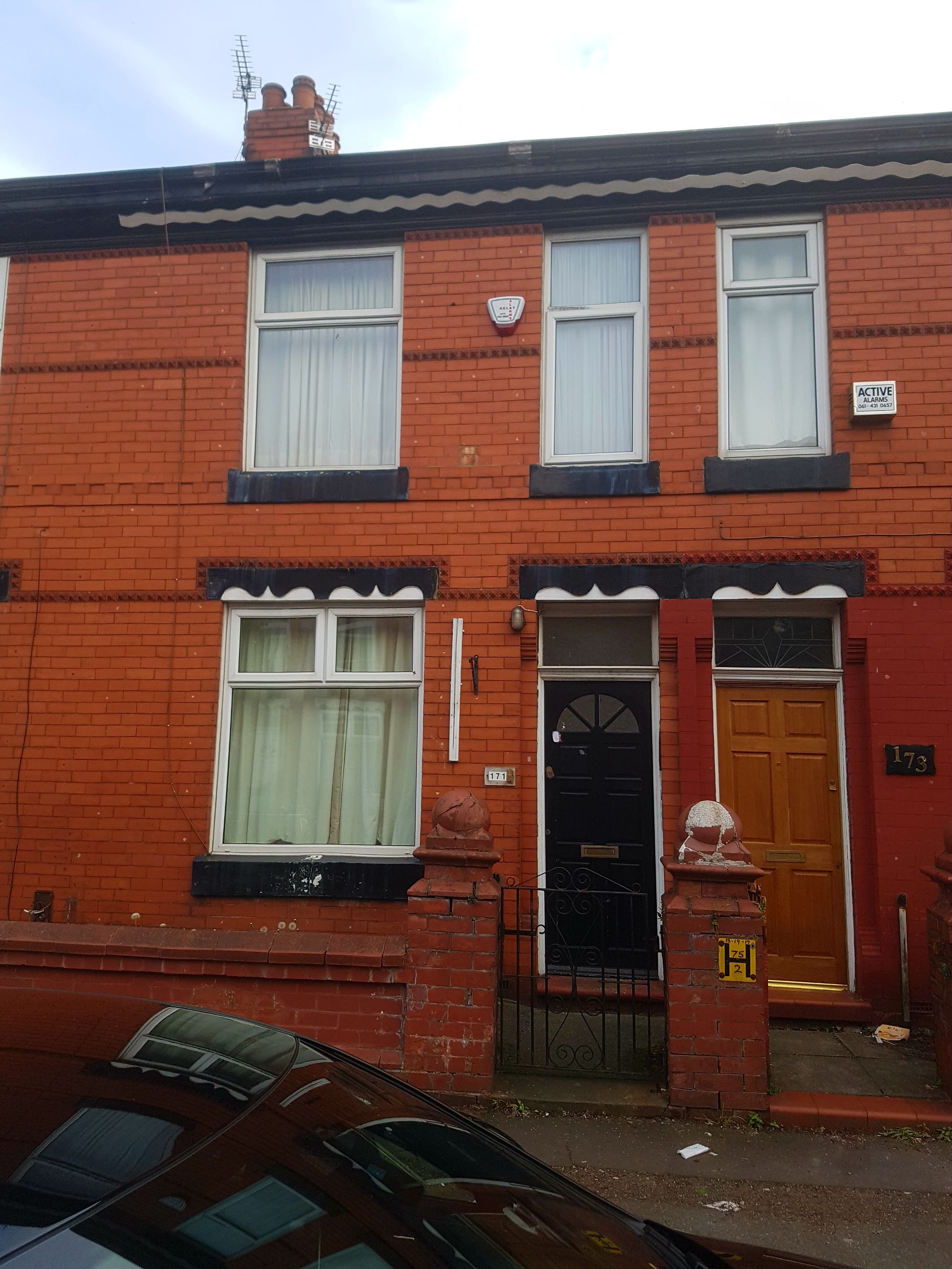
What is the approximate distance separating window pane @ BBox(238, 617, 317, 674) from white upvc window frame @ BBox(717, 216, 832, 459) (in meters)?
3.44

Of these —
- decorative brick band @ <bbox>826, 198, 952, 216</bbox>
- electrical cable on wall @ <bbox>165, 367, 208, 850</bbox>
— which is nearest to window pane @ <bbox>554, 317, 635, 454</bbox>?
decorative brick band @ <bbox>826, 198, 952, 216</bbox>

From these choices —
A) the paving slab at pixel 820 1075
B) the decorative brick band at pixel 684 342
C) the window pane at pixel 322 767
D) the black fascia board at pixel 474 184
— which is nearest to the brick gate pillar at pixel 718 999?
the paving slab at pixel 820 1075

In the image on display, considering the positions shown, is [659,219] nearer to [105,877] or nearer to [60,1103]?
[105,877]

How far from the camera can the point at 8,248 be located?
753 cm

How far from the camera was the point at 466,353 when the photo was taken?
22.7 feet

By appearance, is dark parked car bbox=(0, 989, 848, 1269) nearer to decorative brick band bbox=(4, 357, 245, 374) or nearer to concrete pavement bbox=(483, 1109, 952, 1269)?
concrete pavement bbox=(483, 1109, 952, 1269)

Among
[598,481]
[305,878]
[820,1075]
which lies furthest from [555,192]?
[820,1075]

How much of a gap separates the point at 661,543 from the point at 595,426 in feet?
3.65

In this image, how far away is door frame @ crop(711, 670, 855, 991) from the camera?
20.1ft

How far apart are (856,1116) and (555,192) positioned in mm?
6361

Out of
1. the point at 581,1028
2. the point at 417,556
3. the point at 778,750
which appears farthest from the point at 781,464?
the point at 581,1028

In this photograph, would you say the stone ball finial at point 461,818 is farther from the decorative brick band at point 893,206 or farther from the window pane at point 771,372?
the decorative brick band at point 893,206

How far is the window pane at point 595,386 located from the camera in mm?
6855

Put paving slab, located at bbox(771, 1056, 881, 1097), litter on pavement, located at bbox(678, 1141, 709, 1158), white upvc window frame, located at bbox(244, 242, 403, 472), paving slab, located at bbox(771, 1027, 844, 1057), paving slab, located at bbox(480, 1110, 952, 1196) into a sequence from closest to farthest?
paving slab, located at bbox(480, 1110, 952, 1196), litter on pavement, located at bbox(678, 1141, 709, 1158), paving slab, located at bbox(771, 1056, 881, 1097), paving slab, located at bbox(771, 1027, 844, 1057), white upvc window frame, located at bbox(244, 242, 403, 472)
